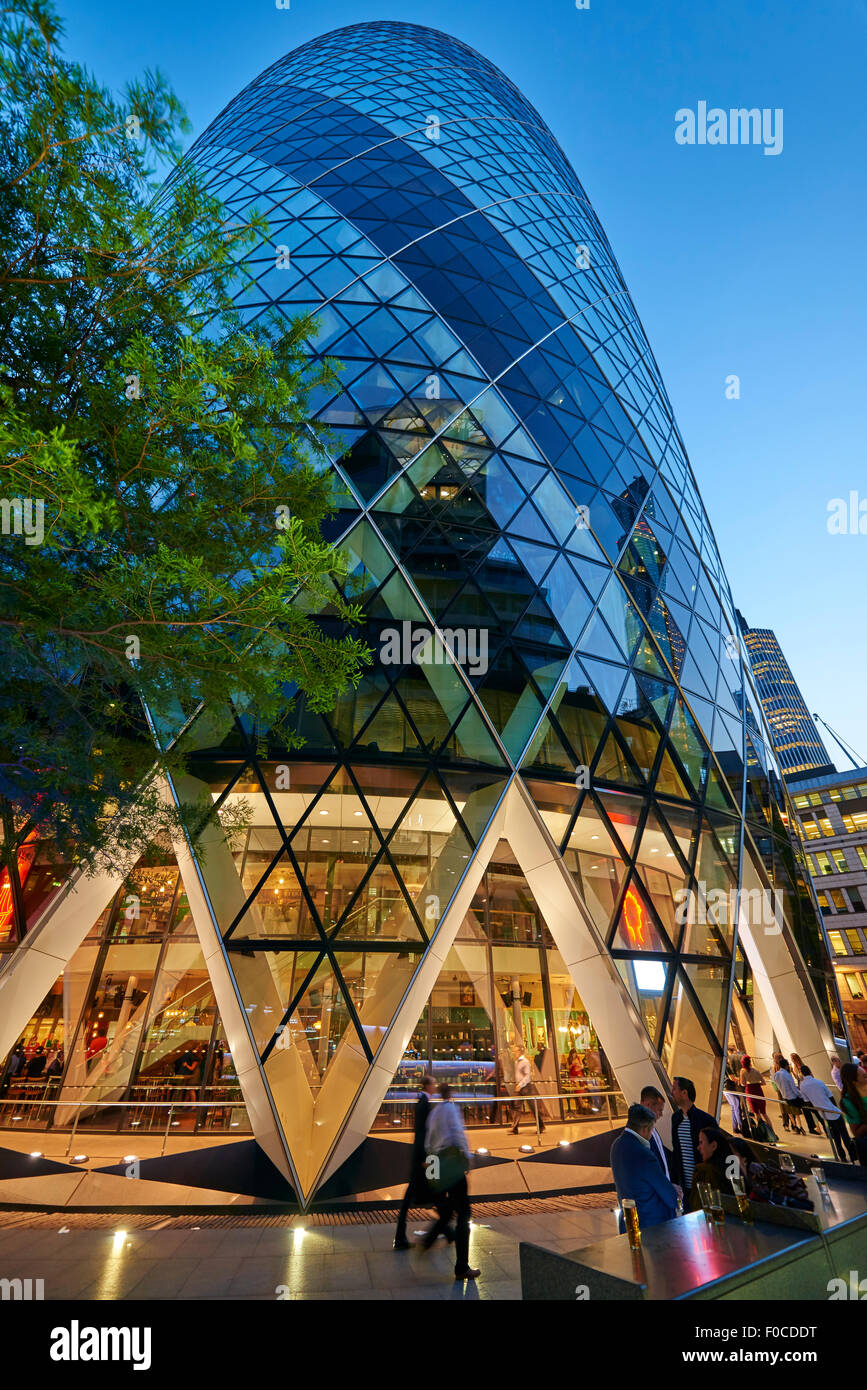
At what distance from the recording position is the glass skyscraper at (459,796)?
11.3 m

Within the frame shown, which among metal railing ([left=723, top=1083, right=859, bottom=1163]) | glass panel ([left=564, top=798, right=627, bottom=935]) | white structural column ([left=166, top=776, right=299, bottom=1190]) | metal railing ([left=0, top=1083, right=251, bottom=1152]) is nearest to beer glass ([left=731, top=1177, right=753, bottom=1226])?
white structural column ([left=166, top=776, right=299, bottom=1190])

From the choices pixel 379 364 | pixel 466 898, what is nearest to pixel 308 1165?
pixel 466 898

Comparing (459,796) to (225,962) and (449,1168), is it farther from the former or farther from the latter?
(449,1168)

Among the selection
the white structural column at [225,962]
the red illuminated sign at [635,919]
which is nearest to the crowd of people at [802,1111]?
the red illuminated sign at [635,919]

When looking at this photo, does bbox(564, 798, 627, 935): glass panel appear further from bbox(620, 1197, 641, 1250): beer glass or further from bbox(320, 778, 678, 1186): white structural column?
bbox(620, 1197, 641, 1250): beer glass

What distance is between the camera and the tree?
18.9ft

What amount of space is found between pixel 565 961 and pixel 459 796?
12.0 ft

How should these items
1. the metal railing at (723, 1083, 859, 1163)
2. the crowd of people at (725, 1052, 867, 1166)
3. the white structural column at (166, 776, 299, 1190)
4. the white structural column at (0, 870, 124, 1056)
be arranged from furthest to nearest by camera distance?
the metal railing at (723, 1083, 859, 1163), the crowd of people at (725, 1052, 867, 1166), the white structural column at (0, 870, 124, 1056), the white structural column at (166, 776, 299, 1190)

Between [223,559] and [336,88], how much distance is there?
112ft

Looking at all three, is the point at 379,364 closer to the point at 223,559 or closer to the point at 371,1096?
the point at 223,559

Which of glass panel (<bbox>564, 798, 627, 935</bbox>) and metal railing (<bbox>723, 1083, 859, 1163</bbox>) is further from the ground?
glass panel (<bbox>564, 798, 627, 935</bbox>)

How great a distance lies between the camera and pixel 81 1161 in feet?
30.9

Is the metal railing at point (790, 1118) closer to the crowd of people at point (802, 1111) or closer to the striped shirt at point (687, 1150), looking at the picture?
the crowd of people at point (802, 1111)

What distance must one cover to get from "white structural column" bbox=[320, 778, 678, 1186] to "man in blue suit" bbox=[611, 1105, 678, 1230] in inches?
205
